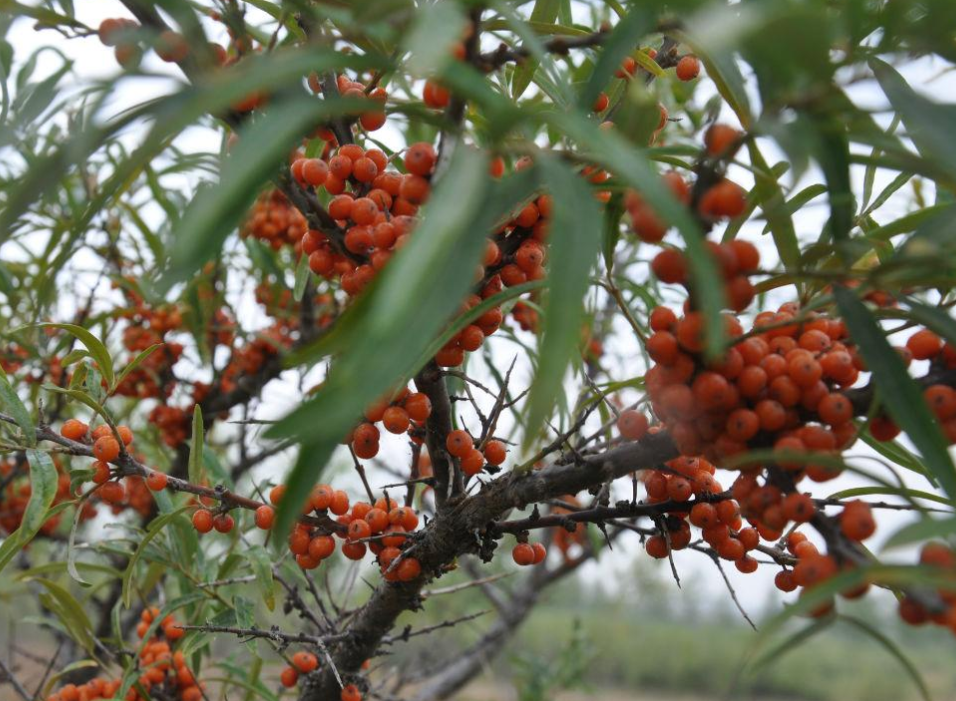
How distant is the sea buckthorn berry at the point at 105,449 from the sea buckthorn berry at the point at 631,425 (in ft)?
1.68

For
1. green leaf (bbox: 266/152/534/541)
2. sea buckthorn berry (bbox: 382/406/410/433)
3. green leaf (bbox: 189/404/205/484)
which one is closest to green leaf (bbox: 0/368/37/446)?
green leaf (bbox: 189/404/205/484)

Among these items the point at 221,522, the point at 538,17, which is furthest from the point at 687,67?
the point at 221,522

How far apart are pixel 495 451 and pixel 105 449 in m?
0.40

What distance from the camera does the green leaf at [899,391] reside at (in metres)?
0.45

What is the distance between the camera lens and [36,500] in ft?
2.23

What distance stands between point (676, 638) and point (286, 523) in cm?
747

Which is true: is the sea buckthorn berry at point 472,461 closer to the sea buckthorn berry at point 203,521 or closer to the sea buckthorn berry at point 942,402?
the sea buckthorn berry at point 203,521

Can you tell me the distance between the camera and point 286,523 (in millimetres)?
400

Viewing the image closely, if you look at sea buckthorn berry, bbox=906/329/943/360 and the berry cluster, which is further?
the berry cluster

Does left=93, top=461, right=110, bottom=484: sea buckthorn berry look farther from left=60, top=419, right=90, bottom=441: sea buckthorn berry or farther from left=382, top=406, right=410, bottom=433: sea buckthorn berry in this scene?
left=382, top=406, right=410, bottom=433: sea buckthorn berry

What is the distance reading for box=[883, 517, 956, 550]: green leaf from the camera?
0.41m

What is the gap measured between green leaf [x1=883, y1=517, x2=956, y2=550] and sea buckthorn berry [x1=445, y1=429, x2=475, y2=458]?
0.41m

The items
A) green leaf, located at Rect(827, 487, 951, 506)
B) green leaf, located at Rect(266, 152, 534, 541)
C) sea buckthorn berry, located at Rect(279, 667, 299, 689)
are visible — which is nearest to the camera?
green leaf, located at Rect(266, 152, 534, 541)

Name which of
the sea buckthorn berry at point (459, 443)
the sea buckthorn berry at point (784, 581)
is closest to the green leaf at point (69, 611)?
the sea buckthorn berry at point (459, 443)
